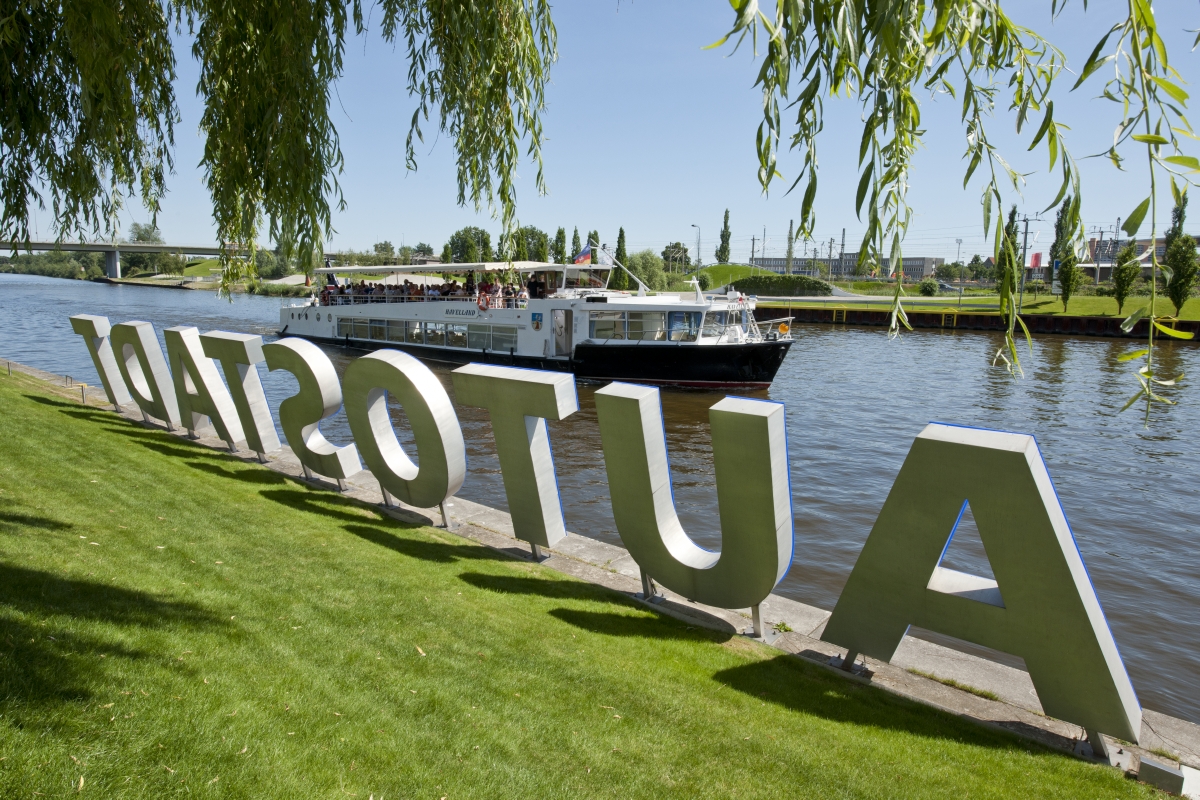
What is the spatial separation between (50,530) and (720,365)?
21.6 metres

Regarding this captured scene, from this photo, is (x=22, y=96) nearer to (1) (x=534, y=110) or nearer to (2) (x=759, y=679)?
(1) (x=534, y=110)

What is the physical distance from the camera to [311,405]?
10781 millimetres

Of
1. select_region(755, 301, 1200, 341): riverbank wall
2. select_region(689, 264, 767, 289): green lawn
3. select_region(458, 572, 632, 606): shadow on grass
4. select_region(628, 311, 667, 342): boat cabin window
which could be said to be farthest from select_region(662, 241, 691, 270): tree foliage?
select_region(458, 572, 632, 606): shadow on grass

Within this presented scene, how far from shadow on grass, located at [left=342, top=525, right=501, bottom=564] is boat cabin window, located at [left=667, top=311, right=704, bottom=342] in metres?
18.4

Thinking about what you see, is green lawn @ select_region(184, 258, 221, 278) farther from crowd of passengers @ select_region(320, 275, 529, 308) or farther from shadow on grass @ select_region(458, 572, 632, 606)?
shadow on grass @ select_region(458, 572, 632, 606)

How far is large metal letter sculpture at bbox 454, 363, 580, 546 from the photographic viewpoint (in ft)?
26.1

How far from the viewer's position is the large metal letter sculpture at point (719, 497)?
6.24 metres

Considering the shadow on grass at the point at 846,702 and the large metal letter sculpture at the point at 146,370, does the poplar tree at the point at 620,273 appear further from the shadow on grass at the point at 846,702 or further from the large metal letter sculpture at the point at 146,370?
the shadow on grass at the point at 846,702

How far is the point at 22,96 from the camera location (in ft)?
18.8

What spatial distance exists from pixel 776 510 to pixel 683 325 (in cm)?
2055

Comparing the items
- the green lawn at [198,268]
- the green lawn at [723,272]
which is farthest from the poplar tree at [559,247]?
the green lawn at [198,268]

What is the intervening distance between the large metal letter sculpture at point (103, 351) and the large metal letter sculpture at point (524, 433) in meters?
10.5

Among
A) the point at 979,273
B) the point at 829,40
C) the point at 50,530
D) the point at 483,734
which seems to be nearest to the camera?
the point at 829,40

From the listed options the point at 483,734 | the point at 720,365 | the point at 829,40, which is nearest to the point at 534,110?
the point at 829,40
